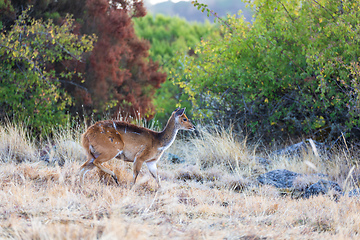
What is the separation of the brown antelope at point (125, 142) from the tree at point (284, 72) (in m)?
4.21

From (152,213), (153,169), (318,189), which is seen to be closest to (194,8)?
(318,189)

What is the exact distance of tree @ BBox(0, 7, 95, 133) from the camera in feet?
36.3

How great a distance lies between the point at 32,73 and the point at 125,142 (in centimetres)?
578

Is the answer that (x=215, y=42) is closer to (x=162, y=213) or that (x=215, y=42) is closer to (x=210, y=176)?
(x=210, y=176)

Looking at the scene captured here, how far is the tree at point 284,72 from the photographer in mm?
9945

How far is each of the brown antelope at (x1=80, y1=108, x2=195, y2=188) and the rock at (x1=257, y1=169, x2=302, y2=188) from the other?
6.29 ft

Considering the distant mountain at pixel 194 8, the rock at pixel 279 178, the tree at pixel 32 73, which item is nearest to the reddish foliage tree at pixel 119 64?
the tree at pixel 32 73

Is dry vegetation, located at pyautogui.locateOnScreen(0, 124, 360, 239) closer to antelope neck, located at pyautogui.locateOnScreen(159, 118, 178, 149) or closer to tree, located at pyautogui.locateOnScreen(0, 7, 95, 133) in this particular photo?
antelope neck, located at pyautogui.locateOnScreen(159, 118, 178, 149)

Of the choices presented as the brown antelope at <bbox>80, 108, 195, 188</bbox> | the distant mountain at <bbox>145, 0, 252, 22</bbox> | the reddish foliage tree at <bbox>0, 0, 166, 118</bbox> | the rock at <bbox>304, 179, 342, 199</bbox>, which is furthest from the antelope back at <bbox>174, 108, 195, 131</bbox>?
the distant mountain at <bbox>145, 0, 252, 22</bbox>

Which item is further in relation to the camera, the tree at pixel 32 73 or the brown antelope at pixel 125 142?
the tree at pixel 32 73

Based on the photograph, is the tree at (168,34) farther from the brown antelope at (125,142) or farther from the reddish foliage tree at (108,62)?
the brown antelope at (125,142)

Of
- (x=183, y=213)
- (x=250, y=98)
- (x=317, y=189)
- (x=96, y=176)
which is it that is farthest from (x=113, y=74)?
(x=183, y=213)

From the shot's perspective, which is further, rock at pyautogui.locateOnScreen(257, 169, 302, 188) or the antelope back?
rock at pyautogui.locateOnScreen(257, 169, 302, 188)

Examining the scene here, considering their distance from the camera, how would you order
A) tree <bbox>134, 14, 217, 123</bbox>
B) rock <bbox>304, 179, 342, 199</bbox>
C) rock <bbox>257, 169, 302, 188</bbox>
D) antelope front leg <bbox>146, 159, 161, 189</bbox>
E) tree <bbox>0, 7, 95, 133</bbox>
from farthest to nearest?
tree <bbox>134, 14, 217, 123</bbox>, tree <bbox>0, 7, 95, 133</bbox>, rock <bbox>257, 169, 302, 188</bbox>, rock <bbox>304, 179, 342, 199</bbox>, antelope front leg <bbox>146, 159, 161, 189</bbox>
